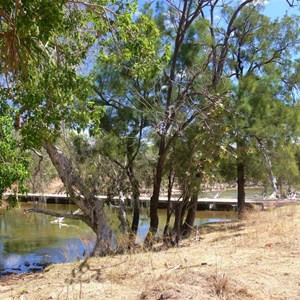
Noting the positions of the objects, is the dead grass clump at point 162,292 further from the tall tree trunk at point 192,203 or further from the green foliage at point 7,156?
the tall tree trunk at point 192,203

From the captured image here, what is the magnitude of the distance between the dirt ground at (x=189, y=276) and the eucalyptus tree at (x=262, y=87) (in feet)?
15.5

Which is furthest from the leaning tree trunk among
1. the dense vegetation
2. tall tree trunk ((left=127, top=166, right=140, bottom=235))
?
tall tree trunk ((left=127, top=166, right=140, bottom=235))

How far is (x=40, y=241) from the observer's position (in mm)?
18359

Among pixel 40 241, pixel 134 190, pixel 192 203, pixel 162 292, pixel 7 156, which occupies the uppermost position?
pixel 7 156

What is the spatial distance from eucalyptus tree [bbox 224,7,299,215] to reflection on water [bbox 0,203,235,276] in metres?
4.49

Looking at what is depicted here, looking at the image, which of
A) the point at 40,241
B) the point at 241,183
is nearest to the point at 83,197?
the point at 40,241

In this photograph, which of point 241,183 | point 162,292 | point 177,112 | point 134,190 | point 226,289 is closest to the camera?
point 162,292

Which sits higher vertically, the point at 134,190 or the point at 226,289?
the point at 134,190

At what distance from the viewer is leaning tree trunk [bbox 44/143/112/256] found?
A: 1184 centimetres

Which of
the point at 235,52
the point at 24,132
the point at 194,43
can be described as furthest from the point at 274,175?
the point at 24,132

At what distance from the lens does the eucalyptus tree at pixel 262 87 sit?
14180mm

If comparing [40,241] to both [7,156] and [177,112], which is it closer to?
[177,112]

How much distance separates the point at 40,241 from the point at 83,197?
6.98 m

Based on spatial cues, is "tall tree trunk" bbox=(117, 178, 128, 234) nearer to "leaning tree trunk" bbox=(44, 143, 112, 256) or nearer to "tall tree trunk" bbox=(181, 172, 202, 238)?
"leaning tree trunk" bbox=(44, 143, 112, 256)
